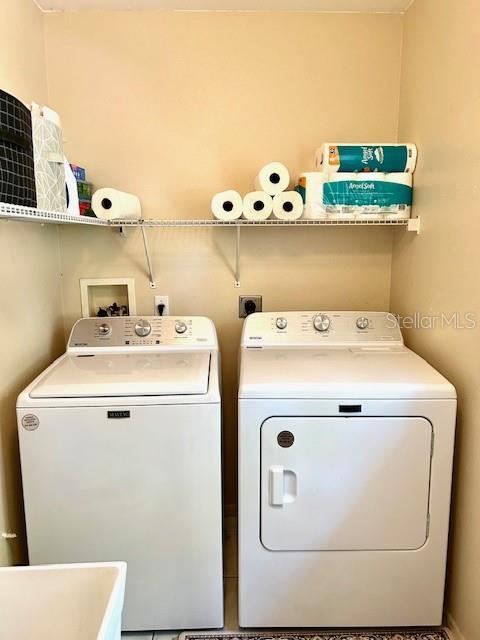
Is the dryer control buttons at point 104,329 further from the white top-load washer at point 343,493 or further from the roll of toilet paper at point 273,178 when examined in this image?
the roll of toilet paper at point 273,178

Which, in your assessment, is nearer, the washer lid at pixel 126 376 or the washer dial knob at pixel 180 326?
the washer lid at pixel 126 376

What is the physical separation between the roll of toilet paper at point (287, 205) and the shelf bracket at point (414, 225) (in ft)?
1.52

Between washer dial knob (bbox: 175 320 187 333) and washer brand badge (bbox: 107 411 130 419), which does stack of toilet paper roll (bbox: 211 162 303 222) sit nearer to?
washer dial knob (bbox: 175 320 187 333)

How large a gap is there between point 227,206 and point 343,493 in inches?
46.2

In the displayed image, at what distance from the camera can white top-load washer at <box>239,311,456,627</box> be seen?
1.55 metres

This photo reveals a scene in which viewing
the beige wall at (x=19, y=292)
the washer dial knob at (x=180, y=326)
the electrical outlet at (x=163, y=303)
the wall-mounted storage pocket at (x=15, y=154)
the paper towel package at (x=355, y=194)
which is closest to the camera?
the wall-mounted storage pocket at (x=15, y=154)

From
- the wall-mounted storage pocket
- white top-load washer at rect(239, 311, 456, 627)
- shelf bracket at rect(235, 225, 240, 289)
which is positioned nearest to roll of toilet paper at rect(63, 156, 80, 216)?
the wall-mounted storage pocket

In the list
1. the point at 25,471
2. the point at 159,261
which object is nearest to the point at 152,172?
the point at 159,261

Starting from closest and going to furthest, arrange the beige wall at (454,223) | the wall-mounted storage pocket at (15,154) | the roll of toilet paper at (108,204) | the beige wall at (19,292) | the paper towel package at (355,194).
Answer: the wall-mounted storage pocket at (15,154) → the beige wall at (454,223) → the beige wall at (19,292) → the roll of toilet paper at (108,204) → the paper towel package at (355,194)

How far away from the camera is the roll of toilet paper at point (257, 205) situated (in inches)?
74.8

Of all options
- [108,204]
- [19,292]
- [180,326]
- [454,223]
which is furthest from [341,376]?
[19,292]

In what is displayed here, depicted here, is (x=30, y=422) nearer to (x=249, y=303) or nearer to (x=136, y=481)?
(x=136, y=481)

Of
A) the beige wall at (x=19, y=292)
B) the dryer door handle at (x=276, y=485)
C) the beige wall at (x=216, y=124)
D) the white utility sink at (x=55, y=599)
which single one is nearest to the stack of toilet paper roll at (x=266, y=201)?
the beige wall at (x=216, y=124)

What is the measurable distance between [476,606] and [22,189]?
1.88 m
